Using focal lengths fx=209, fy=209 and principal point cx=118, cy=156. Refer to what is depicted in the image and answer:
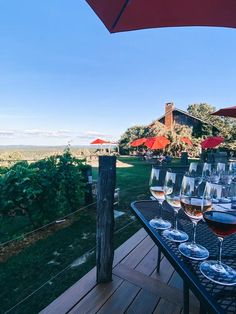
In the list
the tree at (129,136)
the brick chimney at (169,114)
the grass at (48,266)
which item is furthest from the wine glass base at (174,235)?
the brick chimney at (169,114)

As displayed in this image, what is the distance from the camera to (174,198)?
104cm

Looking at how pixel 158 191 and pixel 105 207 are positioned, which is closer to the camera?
pixel 158 191

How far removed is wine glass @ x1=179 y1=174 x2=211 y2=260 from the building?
21.8 meters

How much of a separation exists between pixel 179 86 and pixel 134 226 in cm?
2744

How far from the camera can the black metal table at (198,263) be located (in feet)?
1.87

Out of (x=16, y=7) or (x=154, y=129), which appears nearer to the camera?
(x=16, y=7)

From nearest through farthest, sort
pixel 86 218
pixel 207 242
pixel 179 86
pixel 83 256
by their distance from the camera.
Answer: pixel 207 242 < pixel 83 256 < pixel 86 218 < pixel 179 86

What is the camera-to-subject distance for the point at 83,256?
123 inches

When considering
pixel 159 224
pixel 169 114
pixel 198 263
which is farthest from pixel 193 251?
pixel 169 114

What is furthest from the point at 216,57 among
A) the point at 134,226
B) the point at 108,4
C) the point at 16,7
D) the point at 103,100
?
the point at 103,100

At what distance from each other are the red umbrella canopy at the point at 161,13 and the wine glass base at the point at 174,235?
141cm

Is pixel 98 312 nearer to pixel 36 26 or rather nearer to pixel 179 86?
pixel 36 26

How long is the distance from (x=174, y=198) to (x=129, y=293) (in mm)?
1088

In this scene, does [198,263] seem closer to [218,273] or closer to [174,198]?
[218,273]
